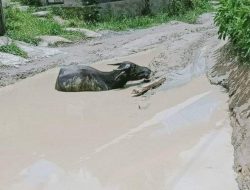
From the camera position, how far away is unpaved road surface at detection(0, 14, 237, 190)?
18.3 ft

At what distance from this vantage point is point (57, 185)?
220 inches

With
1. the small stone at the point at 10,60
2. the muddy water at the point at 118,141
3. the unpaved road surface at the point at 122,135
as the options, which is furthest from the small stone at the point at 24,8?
the muddy water at the point at 118,141

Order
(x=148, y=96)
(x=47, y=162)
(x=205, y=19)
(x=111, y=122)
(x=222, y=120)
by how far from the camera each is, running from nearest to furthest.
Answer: (x=47, y=162)
(x=222, y=120)
(x=111, y=122)
(x=148, y=96)
(x=205, y=19)

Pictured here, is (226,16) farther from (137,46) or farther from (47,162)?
(137,46)

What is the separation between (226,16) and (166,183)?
185 inches

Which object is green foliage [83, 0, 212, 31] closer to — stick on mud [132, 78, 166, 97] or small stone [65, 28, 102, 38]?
small stone [65, 28, 102, 38]

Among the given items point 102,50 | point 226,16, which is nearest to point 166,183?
point 226,16

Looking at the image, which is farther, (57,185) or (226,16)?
(226,16)

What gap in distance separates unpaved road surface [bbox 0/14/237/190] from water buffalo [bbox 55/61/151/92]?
21 centimetres

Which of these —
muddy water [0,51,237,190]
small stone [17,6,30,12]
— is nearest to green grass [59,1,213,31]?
small stone [17,6,30,12]

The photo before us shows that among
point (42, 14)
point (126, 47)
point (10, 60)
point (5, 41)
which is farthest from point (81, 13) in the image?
point (10, 60)

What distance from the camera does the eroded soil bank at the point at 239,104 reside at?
535cm

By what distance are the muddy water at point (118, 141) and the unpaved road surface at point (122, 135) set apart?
0.04ft

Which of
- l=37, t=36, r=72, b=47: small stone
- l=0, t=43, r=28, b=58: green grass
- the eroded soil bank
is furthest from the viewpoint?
l=37, t=36, r=72, b=47: small stone
